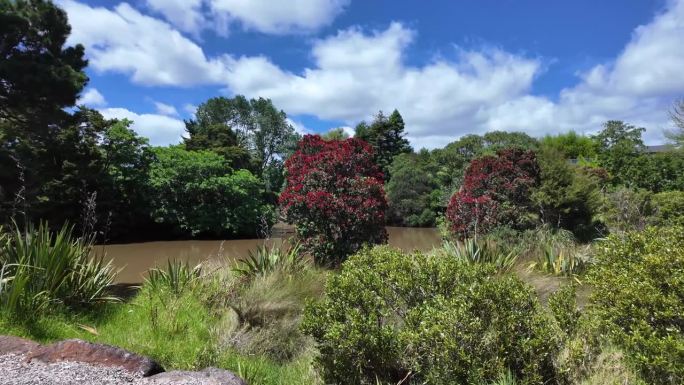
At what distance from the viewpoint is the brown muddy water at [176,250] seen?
48.0ft

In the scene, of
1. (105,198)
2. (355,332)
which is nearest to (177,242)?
(105,198)

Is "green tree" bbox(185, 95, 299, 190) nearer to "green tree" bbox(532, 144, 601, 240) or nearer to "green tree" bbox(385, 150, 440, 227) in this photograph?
"green tree" bbox(385, 150, 440, 227)

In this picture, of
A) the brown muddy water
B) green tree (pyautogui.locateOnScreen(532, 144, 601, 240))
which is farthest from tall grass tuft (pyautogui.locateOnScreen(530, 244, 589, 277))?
green tree (pyautogui.locateOnScreen(532, 144, 601, 240))

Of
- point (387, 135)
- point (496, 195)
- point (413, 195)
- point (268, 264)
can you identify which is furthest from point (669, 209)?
point (387, 135)

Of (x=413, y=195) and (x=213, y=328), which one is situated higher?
(x=413, y=195)

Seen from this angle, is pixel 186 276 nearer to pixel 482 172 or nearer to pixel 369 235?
pixel 369 235

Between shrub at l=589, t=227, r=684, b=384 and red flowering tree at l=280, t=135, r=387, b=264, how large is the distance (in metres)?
5.17

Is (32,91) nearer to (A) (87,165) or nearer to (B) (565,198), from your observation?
(A) (87,165)

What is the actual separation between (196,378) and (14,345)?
1.83 meters

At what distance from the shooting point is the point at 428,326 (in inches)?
139

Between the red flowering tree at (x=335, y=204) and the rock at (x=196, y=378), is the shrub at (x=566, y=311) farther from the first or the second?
the red flowering tree at (x=335, y=204)

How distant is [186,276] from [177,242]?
18.2 m

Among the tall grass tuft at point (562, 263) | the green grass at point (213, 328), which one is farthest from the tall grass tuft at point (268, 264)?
the tall grass tuft at point (562, 263)

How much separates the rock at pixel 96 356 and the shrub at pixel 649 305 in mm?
3848
